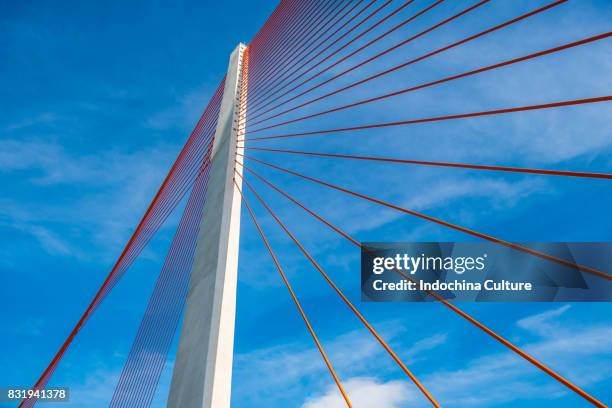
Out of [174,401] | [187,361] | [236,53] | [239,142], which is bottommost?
[174,401]

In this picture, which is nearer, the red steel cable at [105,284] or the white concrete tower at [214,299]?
the white concrete tower at [214,299]

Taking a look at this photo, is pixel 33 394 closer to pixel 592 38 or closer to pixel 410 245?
pixel 410 245

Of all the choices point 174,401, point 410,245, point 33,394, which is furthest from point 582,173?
point 33,394

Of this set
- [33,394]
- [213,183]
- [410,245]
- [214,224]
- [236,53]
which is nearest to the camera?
[214,224]

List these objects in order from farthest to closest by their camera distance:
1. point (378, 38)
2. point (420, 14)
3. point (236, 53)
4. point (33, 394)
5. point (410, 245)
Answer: point (33, 394)
point (236, 53)
point (410, 245)
point (378, 38)
point (420, 14)

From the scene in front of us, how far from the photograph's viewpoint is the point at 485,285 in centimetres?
582

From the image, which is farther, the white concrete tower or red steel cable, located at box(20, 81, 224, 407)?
red steel cable, located at box(20, 81, 224, 407)

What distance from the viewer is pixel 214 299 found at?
4227mm

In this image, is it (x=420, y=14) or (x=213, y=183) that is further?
(x=213, y=183)

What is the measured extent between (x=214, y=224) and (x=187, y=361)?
4.40 ft

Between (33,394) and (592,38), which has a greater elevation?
(592,38)

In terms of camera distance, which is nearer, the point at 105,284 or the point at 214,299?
the point at 214,299

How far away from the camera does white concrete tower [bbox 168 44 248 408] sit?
3854 mm

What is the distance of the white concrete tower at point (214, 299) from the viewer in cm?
385
